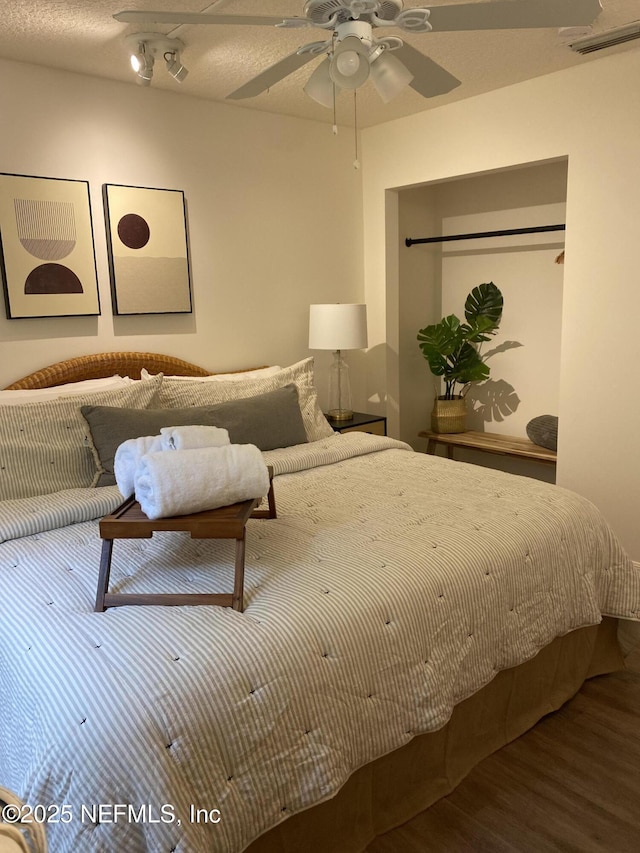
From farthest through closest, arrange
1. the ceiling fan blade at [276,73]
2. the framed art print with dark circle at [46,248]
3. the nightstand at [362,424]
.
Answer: the nightstand at [362,424] → the framed art print with dark circle at [46,248] → the ceiling fan blade at [276,73]

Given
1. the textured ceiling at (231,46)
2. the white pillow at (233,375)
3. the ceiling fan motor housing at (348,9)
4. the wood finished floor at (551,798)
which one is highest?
the textured ceiling at (231,46)

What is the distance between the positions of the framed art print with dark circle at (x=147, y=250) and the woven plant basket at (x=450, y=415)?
1.76m

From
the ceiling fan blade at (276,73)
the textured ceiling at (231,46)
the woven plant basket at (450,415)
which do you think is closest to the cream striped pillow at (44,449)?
the ceiling fan blade at (276,73)

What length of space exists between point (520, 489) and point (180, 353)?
6.39 feet

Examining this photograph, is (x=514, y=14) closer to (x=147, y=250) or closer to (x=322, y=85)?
(x=322, y=85)

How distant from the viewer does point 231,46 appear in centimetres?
269

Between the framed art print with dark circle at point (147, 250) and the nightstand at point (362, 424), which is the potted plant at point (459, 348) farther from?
the framed art print with dark circle at point (147, 250)

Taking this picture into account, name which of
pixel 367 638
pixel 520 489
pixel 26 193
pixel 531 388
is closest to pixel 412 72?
pixel 520 489

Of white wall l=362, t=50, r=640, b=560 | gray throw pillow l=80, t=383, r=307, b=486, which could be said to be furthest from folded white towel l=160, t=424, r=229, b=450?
white wall l=362, t=50, r=640, b=560

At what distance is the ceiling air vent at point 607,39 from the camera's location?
2.64m

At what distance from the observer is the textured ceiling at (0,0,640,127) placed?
7.70 ft

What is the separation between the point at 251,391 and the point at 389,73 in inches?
63.3

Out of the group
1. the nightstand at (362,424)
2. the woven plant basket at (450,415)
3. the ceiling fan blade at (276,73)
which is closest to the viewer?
the ceiling fan blade at (276,73)

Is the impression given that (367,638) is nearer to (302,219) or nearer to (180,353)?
(180,353)
